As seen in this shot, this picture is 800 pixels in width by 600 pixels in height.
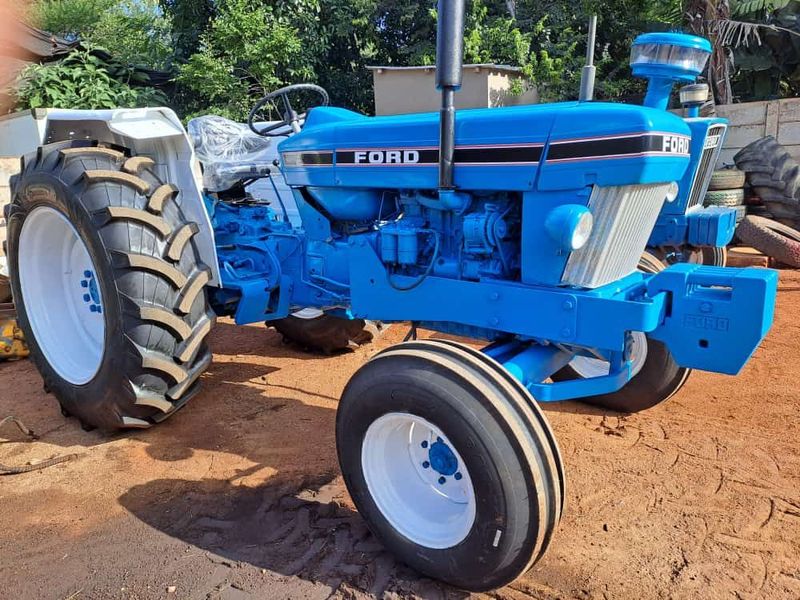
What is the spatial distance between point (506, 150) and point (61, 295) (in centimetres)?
288

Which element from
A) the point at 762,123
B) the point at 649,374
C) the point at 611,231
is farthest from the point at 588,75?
the point at 762,123

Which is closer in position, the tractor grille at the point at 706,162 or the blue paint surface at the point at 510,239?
the blue paint surface at the point at 510,239

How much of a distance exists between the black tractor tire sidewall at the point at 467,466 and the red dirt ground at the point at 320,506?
0.12 m

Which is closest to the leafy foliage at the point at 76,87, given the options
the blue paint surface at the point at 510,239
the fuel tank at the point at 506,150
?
the blue paint surface at the point at 510,239

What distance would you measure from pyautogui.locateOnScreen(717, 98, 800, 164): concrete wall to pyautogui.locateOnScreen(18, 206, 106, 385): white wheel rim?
8.91 meters

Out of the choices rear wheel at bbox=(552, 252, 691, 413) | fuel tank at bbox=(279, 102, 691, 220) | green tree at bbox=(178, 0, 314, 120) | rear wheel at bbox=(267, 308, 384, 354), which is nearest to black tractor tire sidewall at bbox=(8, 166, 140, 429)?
fuel tank at bbox=(279, 102, 691, 220)

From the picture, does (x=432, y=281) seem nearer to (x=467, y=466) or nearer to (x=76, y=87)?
(x=467, y=466)

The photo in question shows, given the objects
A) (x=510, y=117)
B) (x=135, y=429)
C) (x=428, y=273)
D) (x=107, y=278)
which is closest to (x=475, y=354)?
(x=428, y=273)

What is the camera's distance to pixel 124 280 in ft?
10.4

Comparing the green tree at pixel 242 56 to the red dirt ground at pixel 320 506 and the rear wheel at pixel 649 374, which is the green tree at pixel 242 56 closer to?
the red dirt ground at pixel 320 506

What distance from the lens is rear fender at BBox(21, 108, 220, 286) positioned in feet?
11.6

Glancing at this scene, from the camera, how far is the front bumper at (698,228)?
4.81 metres

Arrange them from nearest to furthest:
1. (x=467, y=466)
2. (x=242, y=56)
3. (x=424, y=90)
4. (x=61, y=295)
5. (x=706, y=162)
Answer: (x=467, y=466) → (x=61, y=295) → (x=706, y=162) → (x=424, y=90) → (x=242, y=56)

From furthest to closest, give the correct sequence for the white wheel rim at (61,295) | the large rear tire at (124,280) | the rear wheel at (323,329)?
the rear wheel at (323,329) → the white wheel rim at (61,295) → the large rear tire at (124,280)
